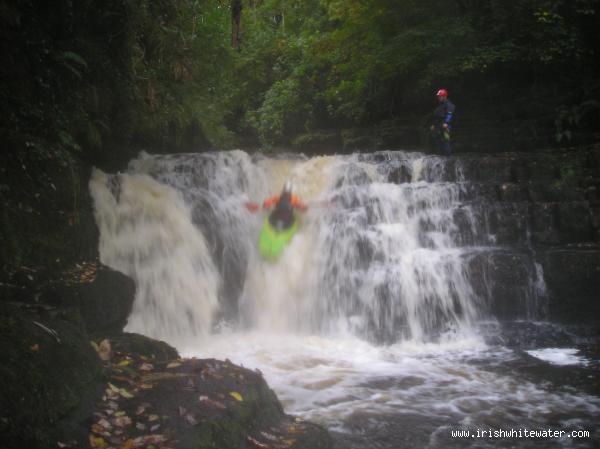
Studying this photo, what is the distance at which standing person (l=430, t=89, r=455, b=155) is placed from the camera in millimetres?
12016

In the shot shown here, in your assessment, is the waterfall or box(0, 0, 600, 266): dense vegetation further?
the waterfall

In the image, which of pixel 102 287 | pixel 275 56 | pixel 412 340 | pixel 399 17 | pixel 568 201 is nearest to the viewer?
pixel 102 287

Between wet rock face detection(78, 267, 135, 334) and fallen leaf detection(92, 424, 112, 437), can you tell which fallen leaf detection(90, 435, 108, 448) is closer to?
fallen leaf detection(92, 424, 112, 437)

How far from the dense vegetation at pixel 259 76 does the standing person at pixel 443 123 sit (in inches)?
65.1

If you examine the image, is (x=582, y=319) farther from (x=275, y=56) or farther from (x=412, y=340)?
(x=275, y=56)

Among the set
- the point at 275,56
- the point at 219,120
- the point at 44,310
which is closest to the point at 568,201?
the point at 44,310

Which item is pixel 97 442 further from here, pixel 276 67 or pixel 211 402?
pixel 276 67

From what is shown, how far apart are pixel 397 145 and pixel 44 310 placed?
491 inches

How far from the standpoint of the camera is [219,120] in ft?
50.5

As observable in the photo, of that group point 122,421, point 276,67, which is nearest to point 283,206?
point 122,421

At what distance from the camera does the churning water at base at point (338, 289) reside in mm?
5367

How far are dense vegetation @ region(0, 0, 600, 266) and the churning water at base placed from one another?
1.66 metres

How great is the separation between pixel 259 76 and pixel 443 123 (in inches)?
410

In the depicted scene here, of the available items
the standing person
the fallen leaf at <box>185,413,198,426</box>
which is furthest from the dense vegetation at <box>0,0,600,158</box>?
the fallen leaf at <box>185,413,198,426</box>
